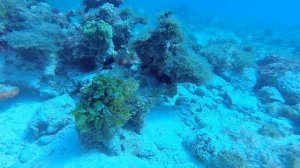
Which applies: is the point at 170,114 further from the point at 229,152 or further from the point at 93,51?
the point at 93,51

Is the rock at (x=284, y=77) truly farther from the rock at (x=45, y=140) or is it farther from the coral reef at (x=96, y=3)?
the rock at (x=45, y=140)

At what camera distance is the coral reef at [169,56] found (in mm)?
6129

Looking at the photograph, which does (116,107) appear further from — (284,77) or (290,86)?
(284,77)

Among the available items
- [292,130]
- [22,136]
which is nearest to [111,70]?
[22,136]

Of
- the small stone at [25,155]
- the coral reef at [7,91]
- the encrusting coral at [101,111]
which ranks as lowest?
the small stone at [25,155]

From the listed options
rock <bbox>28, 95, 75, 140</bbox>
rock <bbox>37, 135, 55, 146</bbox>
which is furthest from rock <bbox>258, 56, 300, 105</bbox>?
rock <bbox>37, 135, 55, 146</bbox>

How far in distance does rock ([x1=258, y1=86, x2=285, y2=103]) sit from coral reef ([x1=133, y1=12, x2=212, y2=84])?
425cm

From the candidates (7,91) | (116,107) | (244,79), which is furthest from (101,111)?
(244,79)

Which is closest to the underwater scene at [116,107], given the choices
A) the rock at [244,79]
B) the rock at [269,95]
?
the rock at [269,95]

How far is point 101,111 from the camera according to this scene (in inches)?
198

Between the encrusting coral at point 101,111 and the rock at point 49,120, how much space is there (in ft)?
3.45

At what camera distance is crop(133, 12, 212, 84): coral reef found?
6.13 meters

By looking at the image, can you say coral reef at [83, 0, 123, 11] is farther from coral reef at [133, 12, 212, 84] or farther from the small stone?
the small stone

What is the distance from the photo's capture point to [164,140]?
6684 mm
